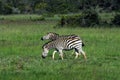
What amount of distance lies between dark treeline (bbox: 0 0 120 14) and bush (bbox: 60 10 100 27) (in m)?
16.7

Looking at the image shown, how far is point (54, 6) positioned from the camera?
67812 mm

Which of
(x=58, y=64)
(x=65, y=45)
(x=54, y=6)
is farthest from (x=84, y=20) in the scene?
(x=54, y=6)

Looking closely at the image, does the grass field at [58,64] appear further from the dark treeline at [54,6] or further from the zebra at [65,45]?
the dark treeline at [54,6]

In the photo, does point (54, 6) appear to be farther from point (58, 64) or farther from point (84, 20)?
point (58, 64)

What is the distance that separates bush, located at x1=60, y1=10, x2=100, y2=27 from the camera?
39.9m

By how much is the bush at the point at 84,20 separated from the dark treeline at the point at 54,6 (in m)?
16.7

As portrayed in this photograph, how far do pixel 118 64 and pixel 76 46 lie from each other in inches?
90.5

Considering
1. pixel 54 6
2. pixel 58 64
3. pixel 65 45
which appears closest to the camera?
pixel 58 64

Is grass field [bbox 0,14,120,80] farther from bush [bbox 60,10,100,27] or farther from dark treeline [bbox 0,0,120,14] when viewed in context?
dark treeline [bbox 0,0,120,14]

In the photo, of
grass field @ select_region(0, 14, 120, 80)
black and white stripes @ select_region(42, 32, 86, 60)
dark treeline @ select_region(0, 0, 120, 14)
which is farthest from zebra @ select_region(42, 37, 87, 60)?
dark treeline @ select_region(0, 0, 120, 14)

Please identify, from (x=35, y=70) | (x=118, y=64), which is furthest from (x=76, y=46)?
(x=35, y=70)

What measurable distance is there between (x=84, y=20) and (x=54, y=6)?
92.1 ft

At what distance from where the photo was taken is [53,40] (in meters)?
18.7

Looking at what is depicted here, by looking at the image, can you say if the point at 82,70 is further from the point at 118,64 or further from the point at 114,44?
the point at 114,44
